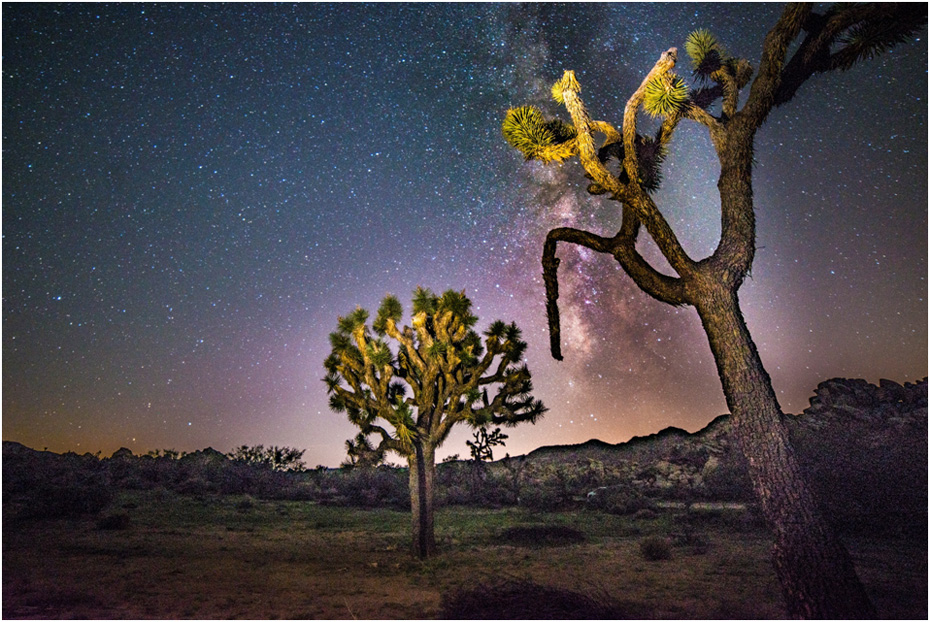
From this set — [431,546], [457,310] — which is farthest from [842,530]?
[457,310]

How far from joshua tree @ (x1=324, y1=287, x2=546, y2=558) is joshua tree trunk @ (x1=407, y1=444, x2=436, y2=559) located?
20mm

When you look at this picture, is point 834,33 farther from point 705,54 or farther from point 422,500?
point 422,500

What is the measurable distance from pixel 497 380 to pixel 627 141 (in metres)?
5.97

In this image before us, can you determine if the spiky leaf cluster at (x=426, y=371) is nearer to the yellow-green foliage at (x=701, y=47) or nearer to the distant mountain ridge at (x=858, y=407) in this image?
the yellow-green foliage at (x=701, y=47)

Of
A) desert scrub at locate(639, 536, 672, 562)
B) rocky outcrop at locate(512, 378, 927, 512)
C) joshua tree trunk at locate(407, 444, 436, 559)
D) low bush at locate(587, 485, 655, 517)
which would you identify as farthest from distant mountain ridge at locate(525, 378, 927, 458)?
joshua tree trunk at locate(407, 444, 436, 559)

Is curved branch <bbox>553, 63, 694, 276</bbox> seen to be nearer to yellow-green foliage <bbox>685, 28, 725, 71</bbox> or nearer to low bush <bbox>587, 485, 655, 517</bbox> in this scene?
yellow-green foliage <bbox>685, 28, 725, 71</bbox>

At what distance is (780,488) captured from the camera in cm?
541

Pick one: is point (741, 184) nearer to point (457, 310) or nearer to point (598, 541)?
point (457, 310)

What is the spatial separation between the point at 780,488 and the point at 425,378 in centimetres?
677

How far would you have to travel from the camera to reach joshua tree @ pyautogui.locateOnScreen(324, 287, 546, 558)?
1009cm

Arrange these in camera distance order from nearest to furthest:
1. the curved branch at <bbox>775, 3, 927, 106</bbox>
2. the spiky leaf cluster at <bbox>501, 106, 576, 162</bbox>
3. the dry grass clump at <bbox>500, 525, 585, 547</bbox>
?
the curved branch at <bbox>775, 3, 927, 106</bbox>, the spiky leaf cluster at <bbox>501, 106, 576, 162</bbox>, the dry grass clump at <bbox>500, 525, 585, 547</bbox>

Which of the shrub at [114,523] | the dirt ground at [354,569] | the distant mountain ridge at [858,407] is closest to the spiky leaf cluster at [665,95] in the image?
the dirt ground at [354,569]

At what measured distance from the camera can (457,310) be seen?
11.0m

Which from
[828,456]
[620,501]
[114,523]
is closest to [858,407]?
[828,456]
